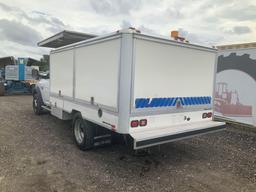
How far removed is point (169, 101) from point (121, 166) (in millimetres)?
1581

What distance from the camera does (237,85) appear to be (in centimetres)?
820

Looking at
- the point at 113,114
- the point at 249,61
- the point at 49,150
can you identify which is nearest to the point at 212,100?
the point at 113,114

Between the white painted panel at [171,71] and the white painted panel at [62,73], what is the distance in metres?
2.24

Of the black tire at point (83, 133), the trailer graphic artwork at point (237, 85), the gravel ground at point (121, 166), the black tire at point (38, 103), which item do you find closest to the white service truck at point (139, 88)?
the black tire at point (83, 133)

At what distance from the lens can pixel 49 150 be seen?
5539 mm

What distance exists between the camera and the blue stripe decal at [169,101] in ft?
14.0

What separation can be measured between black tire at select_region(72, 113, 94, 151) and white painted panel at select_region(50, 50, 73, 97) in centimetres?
69

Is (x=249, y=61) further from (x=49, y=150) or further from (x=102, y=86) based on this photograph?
(x=49, y=150)

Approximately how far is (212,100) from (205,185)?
2.20m

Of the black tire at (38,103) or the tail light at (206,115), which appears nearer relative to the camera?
the tail light at (206,115)

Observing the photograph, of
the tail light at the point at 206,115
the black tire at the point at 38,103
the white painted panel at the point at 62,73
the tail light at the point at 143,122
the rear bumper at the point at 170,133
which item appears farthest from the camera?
the black tire at the point at 38,103

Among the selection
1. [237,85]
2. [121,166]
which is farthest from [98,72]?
[237,85]

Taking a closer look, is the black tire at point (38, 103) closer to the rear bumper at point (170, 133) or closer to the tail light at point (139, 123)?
the tail light at point (139, 123)

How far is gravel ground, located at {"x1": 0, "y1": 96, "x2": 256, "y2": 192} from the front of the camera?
158 inches
